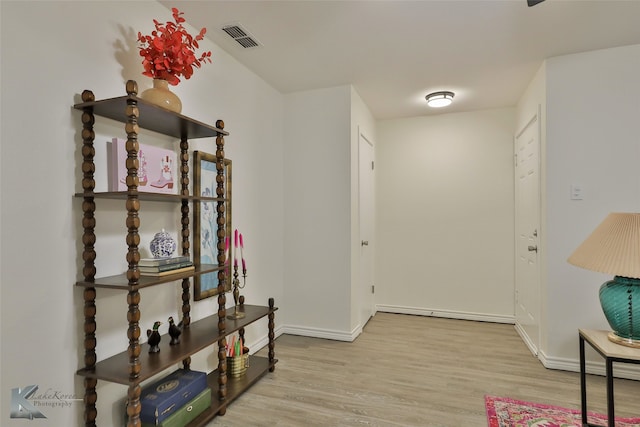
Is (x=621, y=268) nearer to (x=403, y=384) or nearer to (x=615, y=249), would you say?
(x=615, y=249)

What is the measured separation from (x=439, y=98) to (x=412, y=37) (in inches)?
47.9

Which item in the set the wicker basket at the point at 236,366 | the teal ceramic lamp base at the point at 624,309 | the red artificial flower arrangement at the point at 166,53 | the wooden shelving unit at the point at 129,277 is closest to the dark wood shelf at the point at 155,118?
the wooden shelving unit at the point at 129,277

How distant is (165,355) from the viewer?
5.92ft

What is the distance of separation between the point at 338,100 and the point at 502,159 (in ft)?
6.69

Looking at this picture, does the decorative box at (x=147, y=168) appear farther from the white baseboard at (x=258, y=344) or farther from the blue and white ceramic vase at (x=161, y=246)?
the white baseboard at (x=258, y=344)

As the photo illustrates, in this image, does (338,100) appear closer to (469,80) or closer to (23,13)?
(469,80)

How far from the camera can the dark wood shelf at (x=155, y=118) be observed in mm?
1583

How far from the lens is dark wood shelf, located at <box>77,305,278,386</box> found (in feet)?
5.25

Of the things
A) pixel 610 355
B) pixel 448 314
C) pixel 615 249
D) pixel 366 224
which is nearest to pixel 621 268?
pixel 615 249

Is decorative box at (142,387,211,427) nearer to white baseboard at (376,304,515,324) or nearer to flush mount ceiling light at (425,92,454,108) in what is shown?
white baseboard at (376,304,515,324)

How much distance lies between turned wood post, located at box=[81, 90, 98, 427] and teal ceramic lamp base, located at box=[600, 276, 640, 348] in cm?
251

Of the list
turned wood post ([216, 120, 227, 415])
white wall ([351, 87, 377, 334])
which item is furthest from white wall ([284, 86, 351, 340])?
turned wood post ([216, 120, 227, 415])

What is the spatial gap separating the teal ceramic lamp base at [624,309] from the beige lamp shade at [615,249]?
11 centimetres

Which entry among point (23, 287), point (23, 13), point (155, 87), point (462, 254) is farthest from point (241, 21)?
point (462, 254)
